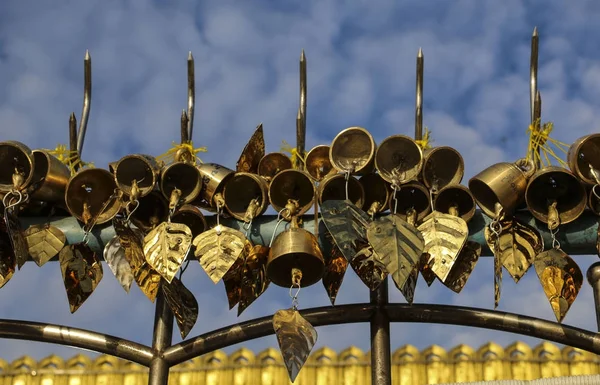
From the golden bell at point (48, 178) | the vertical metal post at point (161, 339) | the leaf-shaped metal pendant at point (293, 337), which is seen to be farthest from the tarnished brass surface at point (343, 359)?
the leaf-shaped metal pendant at point (293, 337)

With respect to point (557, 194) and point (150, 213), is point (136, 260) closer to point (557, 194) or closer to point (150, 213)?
point (150, 213)

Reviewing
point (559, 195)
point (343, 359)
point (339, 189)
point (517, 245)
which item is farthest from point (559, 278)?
point (343, 359)

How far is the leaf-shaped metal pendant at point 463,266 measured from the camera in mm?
3123

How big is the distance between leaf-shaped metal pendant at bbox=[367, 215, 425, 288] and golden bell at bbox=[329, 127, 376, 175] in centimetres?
24

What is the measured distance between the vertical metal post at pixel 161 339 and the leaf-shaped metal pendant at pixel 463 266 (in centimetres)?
85

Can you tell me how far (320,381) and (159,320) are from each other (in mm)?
2354

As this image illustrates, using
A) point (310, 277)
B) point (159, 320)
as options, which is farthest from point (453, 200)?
point (159, 320)

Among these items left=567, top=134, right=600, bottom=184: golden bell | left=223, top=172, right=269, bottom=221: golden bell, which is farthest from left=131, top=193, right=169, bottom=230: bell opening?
left=567, top=134, right=600, bottom=184: golden bell

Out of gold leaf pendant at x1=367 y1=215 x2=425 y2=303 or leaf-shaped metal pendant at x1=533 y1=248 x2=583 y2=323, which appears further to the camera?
leaf-shaped metal pendant at x1=533 y1=248 x2=583 y2=323

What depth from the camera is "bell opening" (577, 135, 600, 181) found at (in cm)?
315

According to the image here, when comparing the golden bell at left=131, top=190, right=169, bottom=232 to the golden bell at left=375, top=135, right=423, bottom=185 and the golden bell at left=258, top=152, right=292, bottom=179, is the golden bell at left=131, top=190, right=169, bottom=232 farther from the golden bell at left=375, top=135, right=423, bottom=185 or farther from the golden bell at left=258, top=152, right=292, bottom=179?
the golden bell at left=375, top=135, right=423, bottom=185

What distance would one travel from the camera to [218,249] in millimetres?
3111

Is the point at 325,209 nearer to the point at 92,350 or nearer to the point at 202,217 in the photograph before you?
the point at 202,217

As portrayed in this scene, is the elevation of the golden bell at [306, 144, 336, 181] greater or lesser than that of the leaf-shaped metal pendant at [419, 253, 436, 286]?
greater
